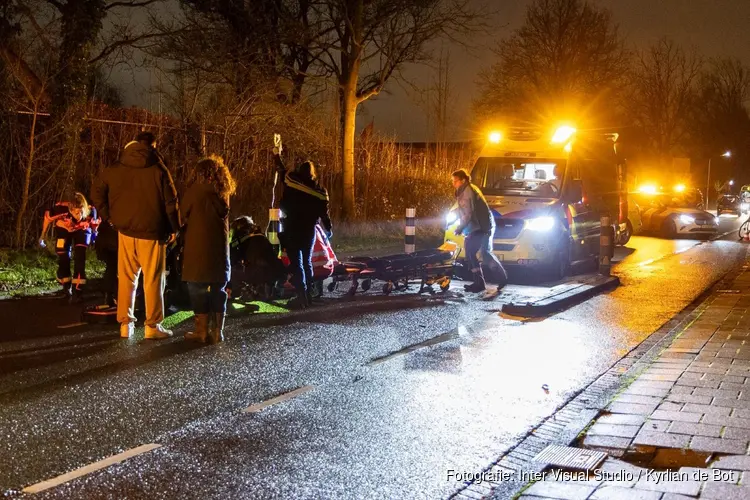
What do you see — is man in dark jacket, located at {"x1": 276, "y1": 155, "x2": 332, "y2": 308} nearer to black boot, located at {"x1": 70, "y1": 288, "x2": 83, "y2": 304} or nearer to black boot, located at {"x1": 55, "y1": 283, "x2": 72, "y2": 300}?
black boot, located at {"x1": 70, "y1": 288, "x2": 83, "y2": 304}

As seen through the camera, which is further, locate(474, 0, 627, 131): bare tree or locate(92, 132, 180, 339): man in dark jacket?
locate(474, 0, 627, 131): bare tree

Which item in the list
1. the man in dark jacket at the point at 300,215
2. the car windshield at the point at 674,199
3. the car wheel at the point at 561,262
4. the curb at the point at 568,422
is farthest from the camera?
the car windshield at the point at 674,199

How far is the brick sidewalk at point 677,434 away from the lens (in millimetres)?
4230

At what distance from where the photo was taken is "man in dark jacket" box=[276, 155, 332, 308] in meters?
9.89

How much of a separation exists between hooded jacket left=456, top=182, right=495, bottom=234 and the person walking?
4.79 m

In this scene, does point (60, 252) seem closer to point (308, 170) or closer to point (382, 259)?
point (308, 170)

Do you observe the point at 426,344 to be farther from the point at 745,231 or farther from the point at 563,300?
the point at 745,231

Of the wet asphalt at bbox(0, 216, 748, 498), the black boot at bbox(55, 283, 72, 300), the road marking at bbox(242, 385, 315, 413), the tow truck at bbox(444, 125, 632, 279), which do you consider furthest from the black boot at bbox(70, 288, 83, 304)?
the tow truck at bbox(444, 125, 632, 279)

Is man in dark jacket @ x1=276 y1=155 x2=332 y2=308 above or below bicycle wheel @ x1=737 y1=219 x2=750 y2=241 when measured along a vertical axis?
above

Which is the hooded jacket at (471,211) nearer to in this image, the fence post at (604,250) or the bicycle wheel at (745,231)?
the fence post at (604,250)

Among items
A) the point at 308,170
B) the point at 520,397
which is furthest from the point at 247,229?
the point at 520,397

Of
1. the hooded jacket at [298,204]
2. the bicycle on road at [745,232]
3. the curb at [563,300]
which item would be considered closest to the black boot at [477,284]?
the curb at [563,300]

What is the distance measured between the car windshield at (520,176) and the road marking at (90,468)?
10.7 metres

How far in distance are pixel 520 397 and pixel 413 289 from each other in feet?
20.2
